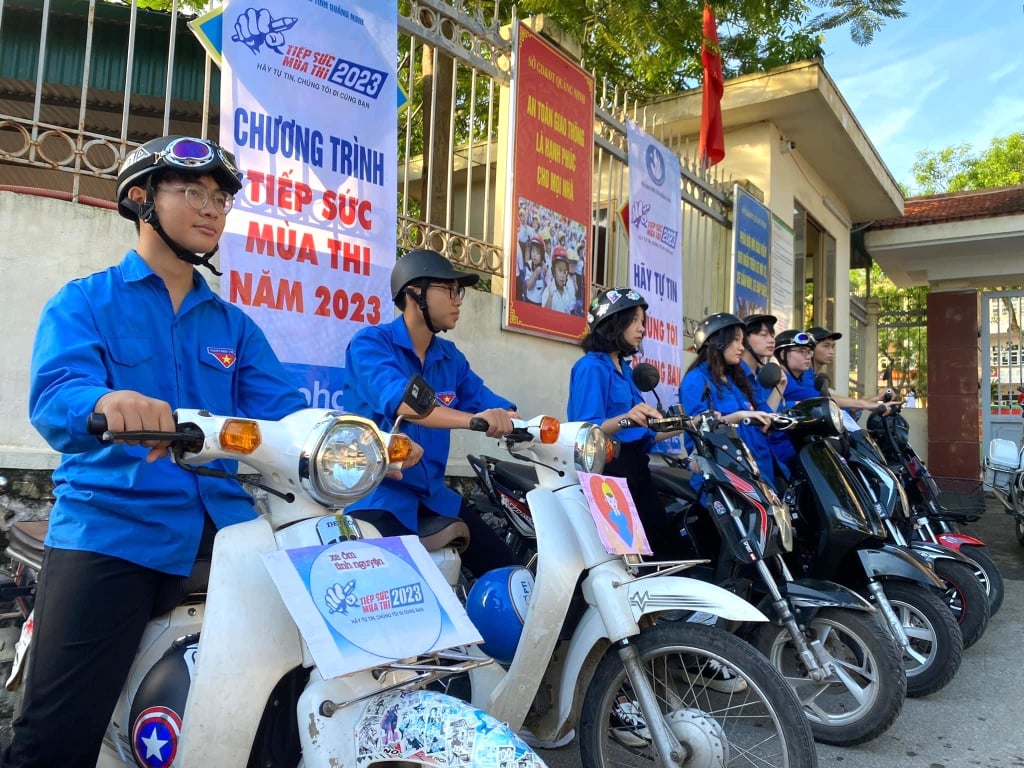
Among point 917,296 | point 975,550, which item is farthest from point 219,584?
point 917,296

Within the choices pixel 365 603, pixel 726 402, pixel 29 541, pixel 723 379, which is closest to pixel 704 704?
pixel 365 603

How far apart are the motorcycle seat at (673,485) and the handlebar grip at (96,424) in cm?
243

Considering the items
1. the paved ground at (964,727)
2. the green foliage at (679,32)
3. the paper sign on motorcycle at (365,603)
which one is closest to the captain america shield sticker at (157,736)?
the paper sign on motorcycle at (365,603)

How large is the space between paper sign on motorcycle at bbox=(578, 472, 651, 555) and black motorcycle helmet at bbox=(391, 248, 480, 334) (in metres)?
0.84

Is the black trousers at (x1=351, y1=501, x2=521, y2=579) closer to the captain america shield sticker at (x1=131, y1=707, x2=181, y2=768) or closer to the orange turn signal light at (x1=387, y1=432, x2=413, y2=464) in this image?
the orange turn signal light at (x1=387, y1=432, x2=413, y2=464)

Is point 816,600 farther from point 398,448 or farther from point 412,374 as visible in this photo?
point 398,448

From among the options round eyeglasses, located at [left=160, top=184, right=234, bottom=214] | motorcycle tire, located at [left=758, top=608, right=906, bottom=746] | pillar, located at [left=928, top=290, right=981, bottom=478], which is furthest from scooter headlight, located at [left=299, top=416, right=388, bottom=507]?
pillar, located at [left=928, top=290, right=981, bottom=478]

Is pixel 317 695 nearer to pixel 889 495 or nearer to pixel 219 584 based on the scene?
pixel 219 584

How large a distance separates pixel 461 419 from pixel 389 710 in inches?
36.2

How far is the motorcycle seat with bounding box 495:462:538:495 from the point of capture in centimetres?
257

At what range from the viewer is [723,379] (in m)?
3.70

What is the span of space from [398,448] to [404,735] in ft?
1.75

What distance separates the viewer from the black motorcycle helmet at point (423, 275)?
2.58 meters

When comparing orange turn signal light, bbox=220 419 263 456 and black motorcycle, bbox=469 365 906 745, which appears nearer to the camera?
orange turn signal light, bbox=220 419 263 456
